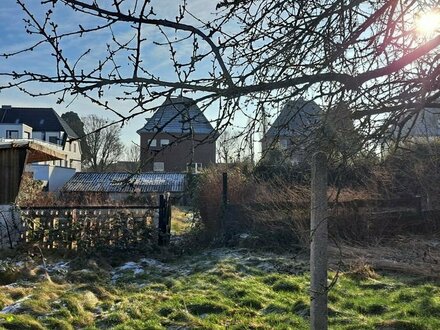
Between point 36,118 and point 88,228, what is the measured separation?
46.8 m

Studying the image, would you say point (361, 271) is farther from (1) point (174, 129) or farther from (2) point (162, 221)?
(1) point (174, 129)

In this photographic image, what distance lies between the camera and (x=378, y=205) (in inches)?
457

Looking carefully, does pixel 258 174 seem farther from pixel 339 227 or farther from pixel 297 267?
pixel 297 267

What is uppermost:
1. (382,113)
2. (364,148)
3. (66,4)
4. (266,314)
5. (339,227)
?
(66,4)

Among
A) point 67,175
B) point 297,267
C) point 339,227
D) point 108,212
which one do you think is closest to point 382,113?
point 297,267

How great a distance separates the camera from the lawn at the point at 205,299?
211 inches

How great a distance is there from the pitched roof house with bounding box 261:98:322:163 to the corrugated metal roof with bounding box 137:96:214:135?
2.50 ft

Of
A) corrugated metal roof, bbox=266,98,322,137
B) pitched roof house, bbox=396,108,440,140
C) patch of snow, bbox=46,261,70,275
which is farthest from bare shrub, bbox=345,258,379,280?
patch of snow, bbox=46,261,70,275

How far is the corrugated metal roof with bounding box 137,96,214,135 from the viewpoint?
2743mm

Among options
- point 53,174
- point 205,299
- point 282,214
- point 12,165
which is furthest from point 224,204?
point 53,174

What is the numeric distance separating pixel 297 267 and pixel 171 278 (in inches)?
94.6

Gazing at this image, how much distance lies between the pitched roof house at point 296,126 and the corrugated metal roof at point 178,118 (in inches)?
30.0

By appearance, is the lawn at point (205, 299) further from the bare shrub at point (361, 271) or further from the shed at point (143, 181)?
the shed at point (143, 181)

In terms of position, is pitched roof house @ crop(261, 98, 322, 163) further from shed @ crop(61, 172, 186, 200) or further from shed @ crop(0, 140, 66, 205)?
shed @ crop(61, 172, 186, 200)
